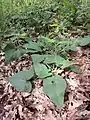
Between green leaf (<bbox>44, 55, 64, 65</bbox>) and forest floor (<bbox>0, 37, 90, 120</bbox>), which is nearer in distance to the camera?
forest floor (<bbox>0, 37, 90, 120</bbox>)

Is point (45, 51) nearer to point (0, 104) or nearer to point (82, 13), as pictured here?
point (0, 104)

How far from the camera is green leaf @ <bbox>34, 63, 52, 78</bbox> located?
291 centimetres

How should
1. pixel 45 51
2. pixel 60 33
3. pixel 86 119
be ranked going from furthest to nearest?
pixel 60 33
pixel 45 51
pixel 86 119

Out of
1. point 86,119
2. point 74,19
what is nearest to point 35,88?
point 86,119

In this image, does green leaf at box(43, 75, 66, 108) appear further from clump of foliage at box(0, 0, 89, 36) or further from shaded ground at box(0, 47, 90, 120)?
clump of foliage at box(0, 0, 89, 36)

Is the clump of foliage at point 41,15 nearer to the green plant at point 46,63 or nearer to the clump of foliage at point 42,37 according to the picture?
the clump of foliage at point 42,37

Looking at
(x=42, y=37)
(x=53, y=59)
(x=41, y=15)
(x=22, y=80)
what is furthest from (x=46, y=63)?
(x=41, y=15)

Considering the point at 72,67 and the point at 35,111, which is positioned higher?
the point at 72,67

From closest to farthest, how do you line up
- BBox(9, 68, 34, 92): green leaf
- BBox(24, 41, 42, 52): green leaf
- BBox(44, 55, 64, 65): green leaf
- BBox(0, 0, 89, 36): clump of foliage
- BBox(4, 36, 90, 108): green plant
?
BBox(4, 36, 90, 108): green plant, BBox(9, 68, 34, 92): green leaf, BBox(44, 55, 64, 65): green leaf, BBox(24, 41, 42, 52): green leaf, BBox(0, 0, 89, 36): clump of foliage

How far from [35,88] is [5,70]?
58 cm

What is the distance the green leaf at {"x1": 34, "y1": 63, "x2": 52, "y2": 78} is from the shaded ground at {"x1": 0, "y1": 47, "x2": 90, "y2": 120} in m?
0.08

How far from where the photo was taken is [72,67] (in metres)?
3.07

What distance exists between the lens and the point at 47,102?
2.74m

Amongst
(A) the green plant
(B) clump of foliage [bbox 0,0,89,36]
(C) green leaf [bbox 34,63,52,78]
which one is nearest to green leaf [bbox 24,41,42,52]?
(A) the green plant
